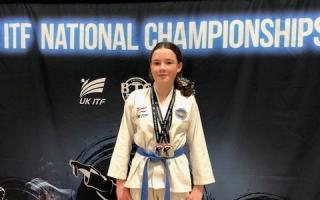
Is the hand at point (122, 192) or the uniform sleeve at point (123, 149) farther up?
the uniform sleeve at point (123, 149)

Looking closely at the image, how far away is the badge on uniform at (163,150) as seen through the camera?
79.3 inches

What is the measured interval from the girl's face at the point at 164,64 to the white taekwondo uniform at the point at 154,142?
152 mm

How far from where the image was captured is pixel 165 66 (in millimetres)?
1976

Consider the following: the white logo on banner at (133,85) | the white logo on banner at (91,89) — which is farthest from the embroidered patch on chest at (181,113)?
the white logo on banner at (91,89)

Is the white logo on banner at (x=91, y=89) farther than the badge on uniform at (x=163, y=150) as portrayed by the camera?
Yes

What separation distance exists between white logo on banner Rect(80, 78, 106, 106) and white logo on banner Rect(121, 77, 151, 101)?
174 millimetres

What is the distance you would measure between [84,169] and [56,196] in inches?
13.4

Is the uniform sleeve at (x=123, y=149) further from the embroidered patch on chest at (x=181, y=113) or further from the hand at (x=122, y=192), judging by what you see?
the embroidered patch on chest at (x=181, y=113)

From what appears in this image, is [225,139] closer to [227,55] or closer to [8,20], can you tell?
[227,55]

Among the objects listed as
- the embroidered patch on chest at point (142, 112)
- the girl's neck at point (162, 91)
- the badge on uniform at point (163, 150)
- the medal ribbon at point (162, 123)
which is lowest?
the badge on uniform at point (163, 150)

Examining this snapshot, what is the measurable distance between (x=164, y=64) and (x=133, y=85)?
944 millimetres

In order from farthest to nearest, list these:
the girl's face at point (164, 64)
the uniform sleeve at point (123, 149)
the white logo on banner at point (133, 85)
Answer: the white logo on banner at point (133, 85)
the uniform sleeve at point (123, 149)
the girl's face at point (164, 64)

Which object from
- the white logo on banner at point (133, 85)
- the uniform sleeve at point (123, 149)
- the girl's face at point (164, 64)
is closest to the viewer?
the girl's face at point (164, 64)

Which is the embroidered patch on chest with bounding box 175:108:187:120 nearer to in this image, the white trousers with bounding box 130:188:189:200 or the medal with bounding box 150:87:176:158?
the medal with bounding box 150:87:176:158
